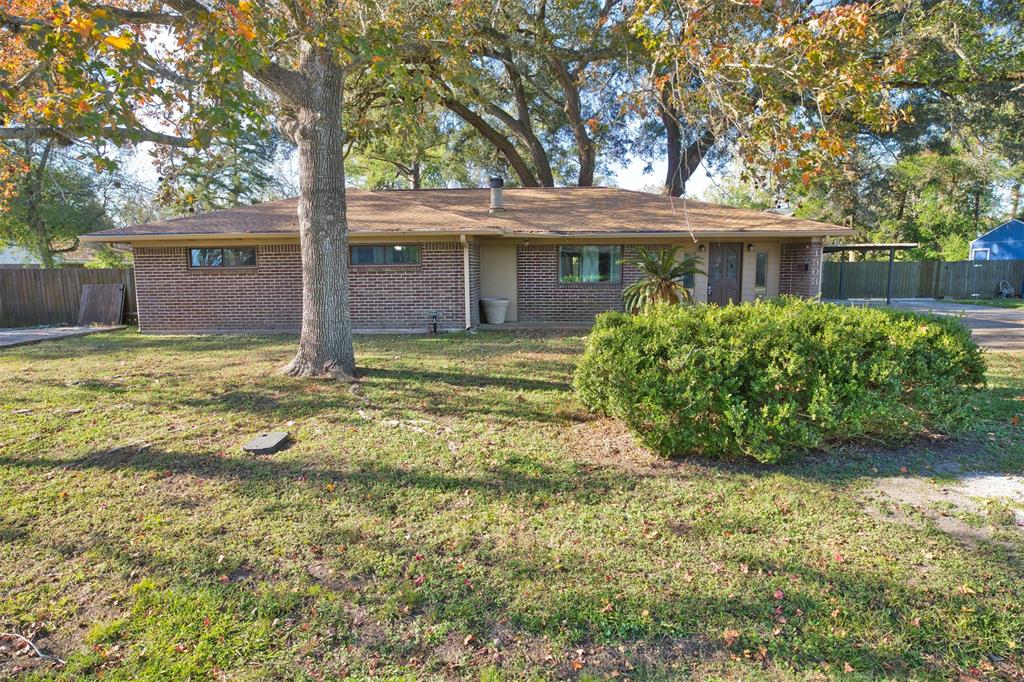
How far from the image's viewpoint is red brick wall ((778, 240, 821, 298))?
1384cm

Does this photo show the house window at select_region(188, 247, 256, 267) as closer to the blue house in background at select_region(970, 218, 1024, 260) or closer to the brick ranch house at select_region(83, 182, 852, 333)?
the brick ranch house at select_region(83, 182, 852, 333)

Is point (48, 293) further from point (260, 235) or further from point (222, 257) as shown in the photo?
point (260, 235)

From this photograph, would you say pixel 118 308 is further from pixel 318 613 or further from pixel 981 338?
pixel 981 338

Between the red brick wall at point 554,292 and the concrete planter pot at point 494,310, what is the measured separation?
1.96 feet

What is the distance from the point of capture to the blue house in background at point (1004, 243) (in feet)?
90.1

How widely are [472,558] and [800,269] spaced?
13655 mm

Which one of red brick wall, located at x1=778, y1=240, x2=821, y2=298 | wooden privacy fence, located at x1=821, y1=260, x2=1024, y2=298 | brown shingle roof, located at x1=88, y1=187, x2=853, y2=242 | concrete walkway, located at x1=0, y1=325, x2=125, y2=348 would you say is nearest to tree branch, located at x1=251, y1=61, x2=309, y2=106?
brown shingle roof, located at x1=88, y1=187, x2=853, y2=242

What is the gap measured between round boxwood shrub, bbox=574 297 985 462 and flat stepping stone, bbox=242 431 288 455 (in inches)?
116

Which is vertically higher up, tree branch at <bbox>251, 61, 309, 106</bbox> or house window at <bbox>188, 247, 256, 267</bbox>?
tree branch at <bbox>251, 61, 309, 106</bbox>

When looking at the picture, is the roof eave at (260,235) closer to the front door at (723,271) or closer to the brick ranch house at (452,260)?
the brick ranch house at (452,260)

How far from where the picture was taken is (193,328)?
44.4 ft

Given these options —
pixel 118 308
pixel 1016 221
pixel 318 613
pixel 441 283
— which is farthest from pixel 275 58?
pixel 1016 221

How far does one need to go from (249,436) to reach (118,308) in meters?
12.9

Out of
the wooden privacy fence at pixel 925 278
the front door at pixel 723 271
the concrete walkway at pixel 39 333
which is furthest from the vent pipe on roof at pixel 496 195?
the wooden privacy fence at pixel 925 278
